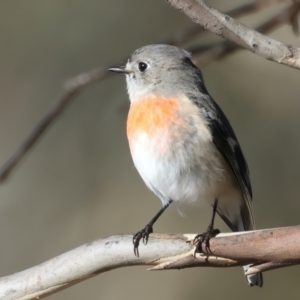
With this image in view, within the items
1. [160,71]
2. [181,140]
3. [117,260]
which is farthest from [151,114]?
[117,260]

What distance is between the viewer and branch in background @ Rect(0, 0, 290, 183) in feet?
9.53

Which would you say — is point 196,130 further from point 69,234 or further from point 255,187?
point 69,234

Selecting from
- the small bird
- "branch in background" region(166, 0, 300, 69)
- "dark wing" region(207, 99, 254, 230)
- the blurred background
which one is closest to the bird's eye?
the small bird

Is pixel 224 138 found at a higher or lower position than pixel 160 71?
lower

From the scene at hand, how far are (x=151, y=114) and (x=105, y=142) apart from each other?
2.84 meters

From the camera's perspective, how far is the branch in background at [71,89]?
9.53ft

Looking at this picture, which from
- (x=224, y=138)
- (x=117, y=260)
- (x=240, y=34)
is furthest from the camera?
(x=224, y=138)

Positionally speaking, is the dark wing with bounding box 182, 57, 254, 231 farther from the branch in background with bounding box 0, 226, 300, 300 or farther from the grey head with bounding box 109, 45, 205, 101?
the branch in background with bounding box 0, 226, 300, 300

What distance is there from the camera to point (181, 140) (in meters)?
3.15

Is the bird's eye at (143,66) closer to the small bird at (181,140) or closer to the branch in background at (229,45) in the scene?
the small bird at (181,140)

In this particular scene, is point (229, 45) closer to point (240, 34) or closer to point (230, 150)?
point (230, 150)

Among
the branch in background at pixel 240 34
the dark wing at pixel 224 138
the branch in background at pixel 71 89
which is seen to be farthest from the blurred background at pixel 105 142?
the branch in background at pixel 240 34

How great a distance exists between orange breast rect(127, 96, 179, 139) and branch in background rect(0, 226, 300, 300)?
29.3 inches

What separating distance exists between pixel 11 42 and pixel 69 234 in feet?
7.44
